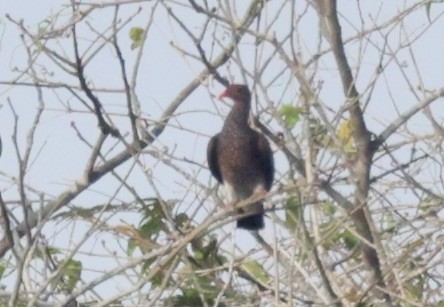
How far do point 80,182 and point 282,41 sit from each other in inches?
74.2

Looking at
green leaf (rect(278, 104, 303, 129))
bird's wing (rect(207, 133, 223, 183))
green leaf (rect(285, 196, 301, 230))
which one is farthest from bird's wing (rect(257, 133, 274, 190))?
green leaf (rect(278, 104, 303, 129))

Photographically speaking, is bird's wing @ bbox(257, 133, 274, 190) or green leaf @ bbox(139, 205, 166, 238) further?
bird's wing @ bbox(257, 133, 274, 190)

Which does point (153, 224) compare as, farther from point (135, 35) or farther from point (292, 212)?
point (135, 35)

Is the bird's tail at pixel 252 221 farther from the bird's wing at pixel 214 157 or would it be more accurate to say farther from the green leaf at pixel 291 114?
the green leaf at pixel 291 114

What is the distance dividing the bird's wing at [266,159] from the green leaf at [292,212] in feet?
3.48

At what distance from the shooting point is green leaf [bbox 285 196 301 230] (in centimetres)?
411

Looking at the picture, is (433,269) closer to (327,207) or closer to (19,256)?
(327,207)

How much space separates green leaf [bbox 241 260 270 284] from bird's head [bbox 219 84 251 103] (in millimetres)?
793

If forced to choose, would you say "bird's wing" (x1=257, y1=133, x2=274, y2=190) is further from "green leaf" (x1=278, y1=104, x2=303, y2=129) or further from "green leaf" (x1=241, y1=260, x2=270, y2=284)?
"green leaf" (x1=278, y1=104, x2=303, y2=129)

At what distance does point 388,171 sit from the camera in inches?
172

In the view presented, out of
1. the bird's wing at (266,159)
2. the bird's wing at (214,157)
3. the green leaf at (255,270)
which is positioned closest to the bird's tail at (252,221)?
the bird's wing at (266,159)

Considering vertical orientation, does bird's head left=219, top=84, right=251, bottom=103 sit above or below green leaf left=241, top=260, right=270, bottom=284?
above

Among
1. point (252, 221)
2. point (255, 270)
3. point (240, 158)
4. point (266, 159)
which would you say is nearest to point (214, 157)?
point (240, 158)

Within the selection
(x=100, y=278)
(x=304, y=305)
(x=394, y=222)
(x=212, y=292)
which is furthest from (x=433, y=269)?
(x=100, y=278)
